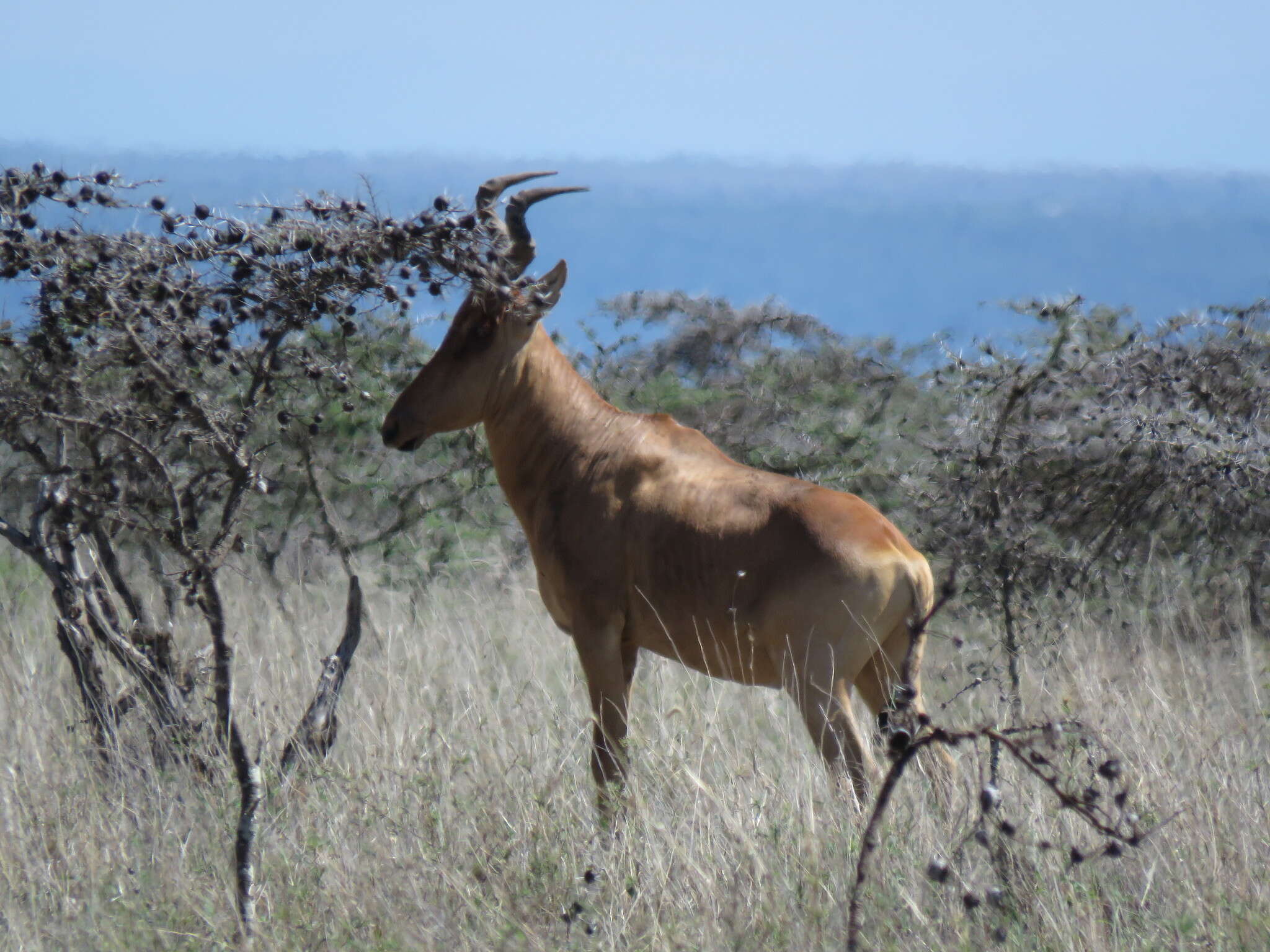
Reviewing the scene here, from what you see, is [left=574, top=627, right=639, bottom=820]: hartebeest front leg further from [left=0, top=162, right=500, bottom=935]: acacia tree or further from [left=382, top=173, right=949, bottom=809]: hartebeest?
[left=0, top=162, right=500, bottom=935]: acacia tree

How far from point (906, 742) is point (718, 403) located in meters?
8.81

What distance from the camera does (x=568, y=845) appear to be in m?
4.34

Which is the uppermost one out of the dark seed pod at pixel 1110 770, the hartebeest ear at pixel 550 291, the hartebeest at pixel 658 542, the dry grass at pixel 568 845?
the hartebeest ear at pixel 550 291

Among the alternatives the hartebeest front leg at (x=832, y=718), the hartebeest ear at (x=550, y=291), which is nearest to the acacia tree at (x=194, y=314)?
the hartebeest ear at (x=550, y=291)

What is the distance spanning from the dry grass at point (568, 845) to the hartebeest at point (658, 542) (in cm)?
32

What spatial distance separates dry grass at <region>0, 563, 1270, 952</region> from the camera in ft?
12.0

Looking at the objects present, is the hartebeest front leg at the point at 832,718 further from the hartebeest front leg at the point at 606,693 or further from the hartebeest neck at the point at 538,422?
→ the hartebeest neck at the point at 538,422

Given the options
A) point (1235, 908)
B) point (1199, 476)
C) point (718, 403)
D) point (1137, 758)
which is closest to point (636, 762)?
point (1137, 758)

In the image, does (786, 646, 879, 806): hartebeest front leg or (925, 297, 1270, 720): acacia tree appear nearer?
(786, 646, 879, 806): hartebeest front leg

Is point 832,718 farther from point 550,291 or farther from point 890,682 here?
point 550,291

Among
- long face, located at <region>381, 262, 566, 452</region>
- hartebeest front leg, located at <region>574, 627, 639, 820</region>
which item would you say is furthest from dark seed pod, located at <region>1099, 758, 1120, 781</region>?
long face, located at <region>381, 262, 566, 452</region>

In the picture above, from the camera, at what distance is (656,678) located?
7.33 m

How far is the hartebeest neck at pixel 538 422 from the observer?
216 inches

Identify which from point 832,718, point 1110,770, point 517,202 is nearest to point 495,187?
point 517,202
